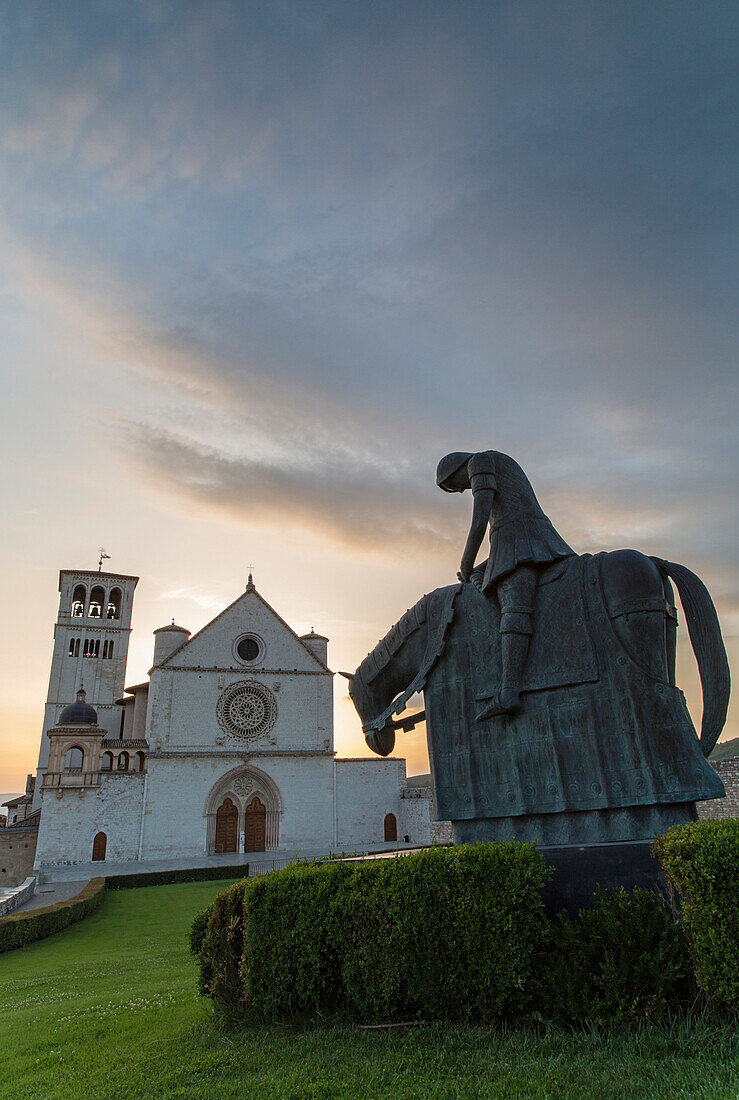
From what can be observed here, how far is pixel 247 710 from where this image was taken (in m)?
39.7

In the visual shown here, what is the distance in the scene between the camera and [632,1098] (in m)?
2.65

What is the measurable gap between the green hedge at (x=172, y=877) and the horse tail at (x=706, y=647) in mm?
26777

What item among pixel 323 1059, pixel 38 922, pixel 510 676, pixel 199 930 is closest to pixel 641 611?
pixel 510 676

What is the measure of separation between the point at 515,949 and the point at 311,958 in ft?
5.37

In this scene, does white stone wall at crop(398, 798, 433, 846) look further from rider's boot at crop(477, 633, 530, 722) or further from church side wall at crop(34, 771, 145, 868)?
rider's boot at crop(477, 633, 530, 722)

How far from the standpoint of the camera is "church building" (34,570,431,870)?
34.3 metres

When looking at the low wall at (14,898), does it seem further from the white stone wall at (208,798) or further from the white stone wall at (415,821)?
the white stone wall at (415,821)

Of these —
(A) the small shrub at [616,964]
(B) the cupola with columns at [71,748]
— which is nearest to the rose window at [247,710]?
(B) the cupola with columns at [71,748]

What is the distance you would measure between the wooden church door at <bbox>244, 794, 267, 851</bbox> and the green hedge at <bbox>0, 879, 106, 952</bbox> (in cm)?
1820

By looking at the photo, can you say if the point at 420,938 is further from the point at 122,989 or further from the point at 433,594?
the point at 122,989

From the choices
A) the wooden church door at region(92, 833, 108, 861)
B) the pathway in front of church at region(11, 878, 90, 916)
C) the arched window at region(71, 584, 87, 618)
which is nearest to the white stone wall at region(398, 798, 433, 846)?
the wooden church door at region(92, 833, 108, 861)

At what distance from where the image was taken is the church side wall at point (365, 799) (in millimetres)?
38688

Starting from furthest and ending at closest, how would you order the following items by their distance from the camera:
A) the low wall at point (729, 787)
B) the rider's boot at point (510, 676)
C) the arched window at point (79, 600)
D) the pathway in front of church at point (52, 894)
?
1. the arched window at point (79, 600)
2. the pathway in front of church at point (52, 894)
3. the low wall at point (729, 787)
4. the rider's boot at point (510, 676)

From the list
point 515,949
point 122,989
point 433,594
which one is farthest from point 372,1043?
point 122,989
